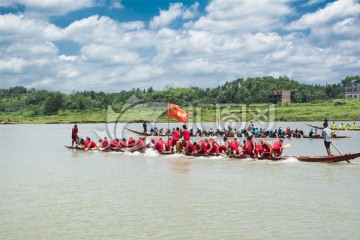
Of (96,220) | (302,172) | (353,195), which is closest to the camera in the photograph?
(96,220)

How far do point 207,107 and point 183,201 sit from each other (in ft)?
305

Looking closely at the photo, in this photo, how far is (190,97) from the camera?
468ft

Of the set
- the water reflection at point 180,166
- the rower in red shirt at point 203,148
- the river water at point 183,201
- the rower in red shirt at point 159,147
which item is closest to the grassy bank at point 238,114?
the rower in red shirt at point 159,147

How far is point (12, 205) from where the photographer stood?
45.3ft

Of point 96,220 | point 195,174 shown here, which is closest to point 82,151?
point 195,174

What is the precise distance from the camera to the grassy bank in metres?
78.3

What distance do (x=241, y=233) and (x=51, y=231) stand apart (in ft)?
14.9

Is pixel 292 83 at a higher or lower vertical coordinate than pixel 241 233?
higher

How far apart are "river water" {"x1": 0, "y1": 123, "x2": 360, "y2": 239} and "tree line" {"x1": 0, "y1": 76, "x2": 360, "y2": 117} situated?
99082 mm

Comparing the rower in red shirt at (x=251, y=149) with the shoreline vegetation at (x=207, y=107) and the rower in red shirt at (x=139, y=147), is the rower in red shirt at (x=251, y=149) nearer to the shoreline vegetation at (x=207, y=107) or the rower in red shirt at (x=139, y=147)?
the rower in red shirt at (x=139, y=147)

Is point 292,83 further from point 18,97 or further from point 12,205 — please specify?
point 12,205

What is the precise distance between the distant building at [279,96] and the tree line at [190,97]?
1.78 m

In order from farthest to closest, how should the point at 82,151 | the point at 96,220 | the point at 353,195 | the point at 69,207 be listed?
the point at 82,151
the point at 353,195
the point at 69,207
the point at 96,220

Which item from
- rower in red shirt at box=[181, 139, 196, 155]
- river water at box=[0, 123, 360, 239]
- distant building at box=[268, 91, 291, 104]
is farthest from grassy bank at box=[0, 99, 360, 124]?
river water at box=[0, 123, 360, 239]
